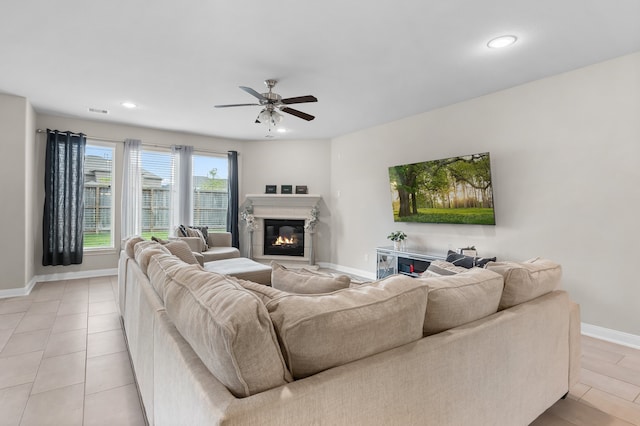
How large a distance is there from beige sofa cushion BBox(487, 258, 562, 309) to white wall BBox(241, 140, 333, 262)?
4.81 metres

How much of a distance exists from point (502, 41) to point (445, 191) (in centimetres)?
195

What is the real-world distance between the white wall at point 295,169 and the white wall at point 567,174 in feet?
7.66

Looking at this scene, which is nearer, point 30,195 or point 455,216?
point 455,216

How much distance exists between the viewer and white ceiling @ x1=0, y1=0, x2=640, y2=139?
2322 millimetres

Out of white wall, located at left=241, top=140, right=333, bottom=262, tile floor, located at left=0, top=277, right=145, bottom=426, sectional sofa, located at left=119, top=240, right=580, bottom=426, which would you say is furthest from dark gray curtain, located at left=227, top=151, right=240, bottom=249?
sectional sofa, located at left=119, top=240, right=580, bottom=426

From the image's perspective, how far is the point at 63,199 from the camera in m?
5.07

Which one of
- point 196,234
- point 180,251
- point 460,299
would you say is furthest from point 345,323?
point 196,234

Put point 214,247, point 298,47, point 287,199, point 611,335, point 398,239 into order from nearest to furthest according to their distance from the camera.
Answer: point 298,47
point 611,335
point 398,239
point 214,247
point 287,199

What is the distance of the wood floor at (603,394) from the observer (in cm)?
183

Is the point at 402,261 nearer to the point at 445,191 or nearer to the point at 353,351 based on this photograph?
the point at 445,191

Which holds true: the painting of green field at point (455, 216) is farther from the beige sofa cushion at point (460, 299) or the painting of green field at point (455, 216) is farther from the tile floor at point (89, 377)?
the beige sofa cushion at point (460, 299)

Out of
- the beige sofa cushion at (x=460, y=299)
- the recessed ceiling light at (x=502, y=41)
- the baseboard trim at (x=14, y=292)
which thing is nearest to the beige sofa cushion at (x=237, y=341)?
the beige sofa cushion at (x=460, y=299)

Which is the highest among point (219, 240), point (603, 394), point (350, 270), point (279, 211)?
point (279, 211)

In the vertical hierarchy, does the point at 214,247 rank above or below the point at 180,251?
below
